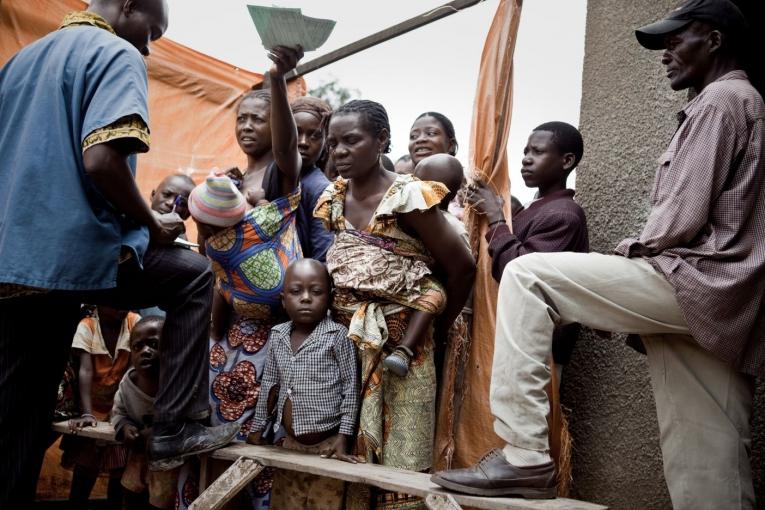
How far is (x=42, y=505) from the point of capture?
503cm

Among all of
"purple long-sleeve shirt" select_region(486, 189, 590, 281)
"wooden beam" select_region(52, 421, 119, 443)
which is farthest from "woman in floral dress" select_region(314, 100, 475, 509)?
"wooden beam" select_region(52, 421, 119, 443)

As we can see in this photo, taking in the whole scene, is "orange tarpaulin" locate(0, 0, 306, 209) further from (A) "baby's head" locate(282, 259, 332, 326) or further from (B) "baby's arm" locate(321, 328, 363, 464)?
(B) "baby's arm" locate(321, 328, 363, 464)

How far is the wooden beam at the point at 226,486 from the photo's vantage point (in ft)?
9.46

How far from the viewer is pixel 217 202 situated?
3.15 metres

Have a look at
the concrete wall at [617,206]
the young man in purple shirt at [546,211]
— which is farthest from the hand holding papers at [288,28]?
the concrete wall at [617,206]

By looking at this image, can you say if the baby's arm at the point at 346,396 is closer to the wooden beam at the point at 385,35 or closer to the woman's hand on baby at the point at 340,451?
the woman's hand on baby at the point at 340,451

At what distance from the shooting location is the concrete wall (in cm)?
327

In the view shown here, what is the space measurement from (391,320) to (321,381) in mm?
404

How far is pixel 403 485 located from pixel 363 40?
425 cm

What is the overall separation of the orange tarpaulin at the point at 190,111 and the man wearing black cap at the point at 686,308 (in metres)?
4.60

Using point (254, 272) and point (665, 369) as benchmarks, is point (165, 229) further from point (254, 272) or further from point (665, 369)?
point (665, 369)

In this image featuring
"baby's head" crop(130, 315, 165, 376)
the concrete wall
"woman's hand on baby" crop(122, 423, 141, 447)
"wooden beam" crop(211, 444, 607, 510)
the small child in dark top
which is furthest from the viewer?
"baby's head" crop(130, 315, 165, 376)

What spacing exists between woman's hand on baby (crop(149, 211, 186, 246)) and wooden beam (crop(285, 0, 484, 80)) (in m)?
2.82

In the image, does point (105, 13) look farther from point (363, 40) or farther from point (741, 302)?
point (363, 40)
